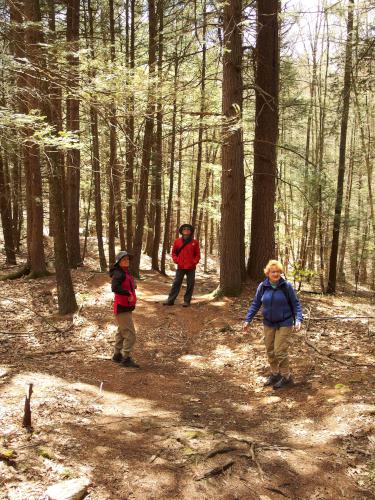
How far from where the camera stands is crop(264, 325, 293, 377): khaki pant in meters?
6.39

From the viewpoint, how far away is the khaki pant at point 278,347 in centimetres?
639

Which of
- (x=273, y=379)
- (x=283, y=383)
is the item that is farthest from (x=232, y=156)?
(x=283, y=383)

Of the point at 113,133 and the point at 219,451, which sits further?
the point at 113,133

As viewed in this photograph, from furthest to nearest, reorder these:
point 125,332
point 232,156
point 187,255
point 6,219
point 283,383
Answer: point 6,219
point 187,255
point 232,156
point 125,332
point 283,383

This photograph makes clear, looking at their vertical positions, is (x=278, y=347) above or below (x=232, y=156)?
below

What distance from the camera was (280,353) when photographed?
6.42m

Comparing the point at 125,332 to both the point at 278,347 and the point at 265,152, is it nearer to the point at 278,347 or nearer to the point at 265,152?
the point at 278,347

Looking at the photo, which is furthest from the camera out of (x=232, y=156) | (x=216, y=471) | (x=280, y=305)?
(x=232, y=156)

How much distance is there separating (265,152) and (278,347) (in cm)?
706

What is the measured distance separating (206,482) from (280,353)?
291 cm

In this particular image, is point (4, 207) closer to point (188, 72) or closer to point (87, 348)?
point (188, 72)

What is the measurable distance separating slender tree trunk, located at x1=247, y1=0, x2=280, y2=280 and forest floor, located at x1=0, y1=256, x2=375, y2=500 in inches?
95.1

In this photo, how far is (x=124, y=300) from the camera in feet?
24.3

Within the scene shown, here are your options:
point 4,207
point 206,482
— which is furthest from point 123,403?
point 4,207
